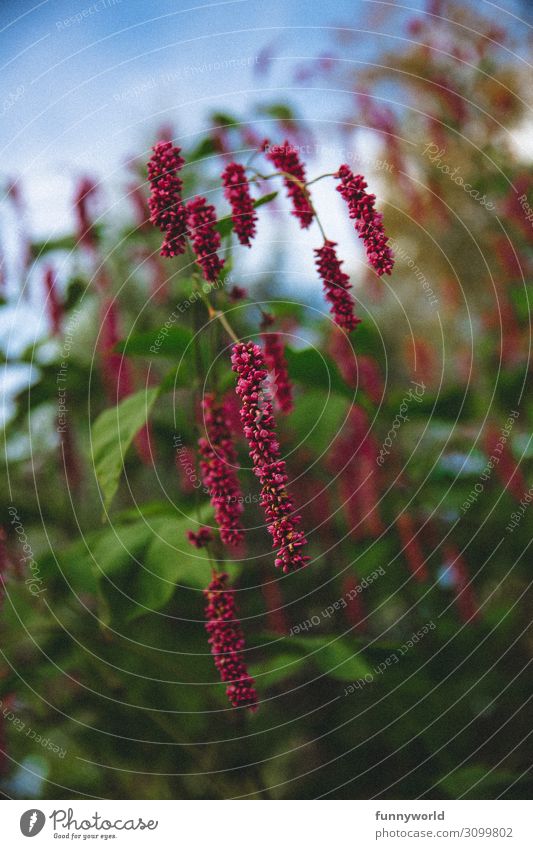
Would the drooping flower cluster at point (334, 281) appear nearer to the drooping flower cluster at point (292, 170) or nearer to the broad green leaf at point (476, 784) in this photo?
the drooping flower cluster at point (292, 170)

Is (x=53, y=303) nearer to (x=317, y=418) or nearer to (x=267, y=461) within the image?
(x=317, y=418)

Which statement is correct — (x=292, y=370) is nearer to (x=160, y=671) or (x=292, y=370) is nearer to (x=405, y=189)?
(x=160, y=671)

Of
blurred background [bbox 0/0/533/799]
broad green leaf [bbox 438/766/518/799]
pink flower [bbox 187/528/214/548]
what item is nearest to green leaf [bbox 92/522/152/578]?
blurred background [bbox 0/0/533/799]

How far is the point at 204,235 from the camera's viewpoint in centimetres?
80

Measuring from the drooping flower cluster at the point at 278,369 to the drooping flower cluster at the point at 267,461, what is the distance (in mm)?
168

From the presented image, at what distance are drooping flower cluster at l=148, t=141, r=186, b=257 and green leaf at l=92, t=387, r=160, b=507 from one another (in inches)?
7.8

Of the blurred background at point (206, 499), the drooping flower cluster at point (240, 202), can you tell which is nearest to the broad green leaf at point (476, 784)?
the blurred background at point (206, 499)

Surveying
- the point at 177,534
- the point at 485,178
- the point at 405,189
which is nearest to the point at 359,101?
the point at 405,189

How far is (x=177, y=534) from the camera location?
0.98 m

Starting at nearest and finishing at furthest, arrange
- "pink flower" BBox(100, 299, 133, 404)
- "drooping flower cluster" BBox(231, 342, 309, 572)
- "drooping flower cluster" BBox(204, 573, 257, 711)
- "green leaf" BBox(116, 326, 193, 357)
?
"drooping flower cluster" BBox(231, 342, 309, 572)
"drooping flower cluster" BBox(204, 573, 257, 711)
"green leaf" BBox(116, 326, 193, 357)
"pink flower" BBox(100, 299, 133, 404)

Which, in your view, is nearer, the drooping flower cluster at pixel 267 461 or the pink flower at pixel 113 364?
the drooping flower cluster at pixel 267 461

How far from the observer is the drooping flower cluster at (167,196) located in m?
0.79

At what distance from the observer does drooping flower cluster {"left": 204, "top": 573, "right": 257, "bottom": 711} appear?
30.0 inches

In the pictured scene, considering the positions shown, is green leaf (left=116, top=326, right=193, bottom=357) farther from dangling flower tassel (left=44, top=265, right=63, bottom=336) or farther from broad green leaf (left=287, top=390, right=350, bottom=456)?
broad green leaf (left=287, top=390, right=350, bottom=456)
